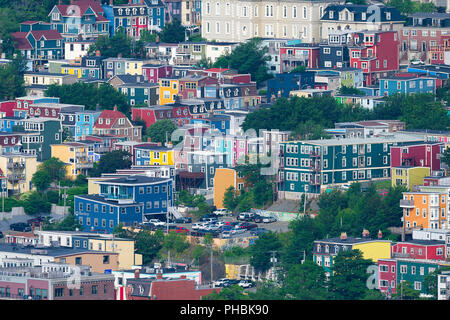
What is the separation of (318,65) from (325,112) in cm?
1111

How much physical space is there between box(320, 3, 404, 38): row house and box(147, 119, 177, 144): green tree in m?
16.0

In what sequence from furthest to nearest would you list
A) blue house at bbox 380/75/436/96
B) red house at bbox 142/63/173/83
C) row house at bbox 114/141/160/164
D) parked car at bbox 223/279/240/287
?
red house at bbox 142/63/173/83
blue house at bbox 380/75/436/96
row house at bbox 114/141/160/164
parked car at bbox 223/279/240/287

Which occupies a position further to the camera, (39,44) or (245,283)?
(39,44)

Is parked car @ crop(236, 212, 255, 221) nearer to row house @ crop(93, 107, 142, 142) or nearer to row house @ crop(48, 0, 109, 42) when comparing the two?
row house @ crop(93, 107, 142, 142)

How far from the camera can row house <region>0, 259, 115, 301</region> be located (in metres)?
29.9

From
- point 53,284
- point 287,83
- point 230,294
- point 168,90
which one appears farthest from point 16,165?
point 230,294

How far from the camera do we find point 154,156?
52.6 metres

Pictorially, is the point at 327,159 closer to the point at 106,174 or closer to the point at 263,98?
the point at 106,174

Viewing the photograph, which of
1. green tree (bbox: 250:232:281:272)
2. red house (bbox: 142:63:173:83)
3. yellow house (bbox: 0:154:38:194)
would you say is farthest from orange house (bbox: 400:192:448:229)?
red house (bbox: 142:63:173:83)

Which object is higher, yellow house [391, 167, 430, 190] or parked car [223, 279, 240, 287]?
yellow house [391, 167, 430, 190]

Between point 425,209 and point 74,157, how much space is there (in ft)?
59.0

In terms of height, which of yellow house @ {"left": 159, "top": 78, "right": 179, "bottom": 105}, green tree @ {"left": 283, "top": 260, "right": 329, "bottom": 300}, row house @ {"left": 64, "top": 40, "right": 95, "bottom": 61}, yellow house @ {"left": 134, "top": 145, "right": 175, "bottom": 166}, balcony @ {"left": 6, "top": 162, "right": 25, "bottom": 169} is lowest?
green tree @ {"left": 283, "top": 260, "right": 329, "bottom": 300}

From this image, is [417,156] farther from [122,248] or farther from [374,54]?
[374,54]
